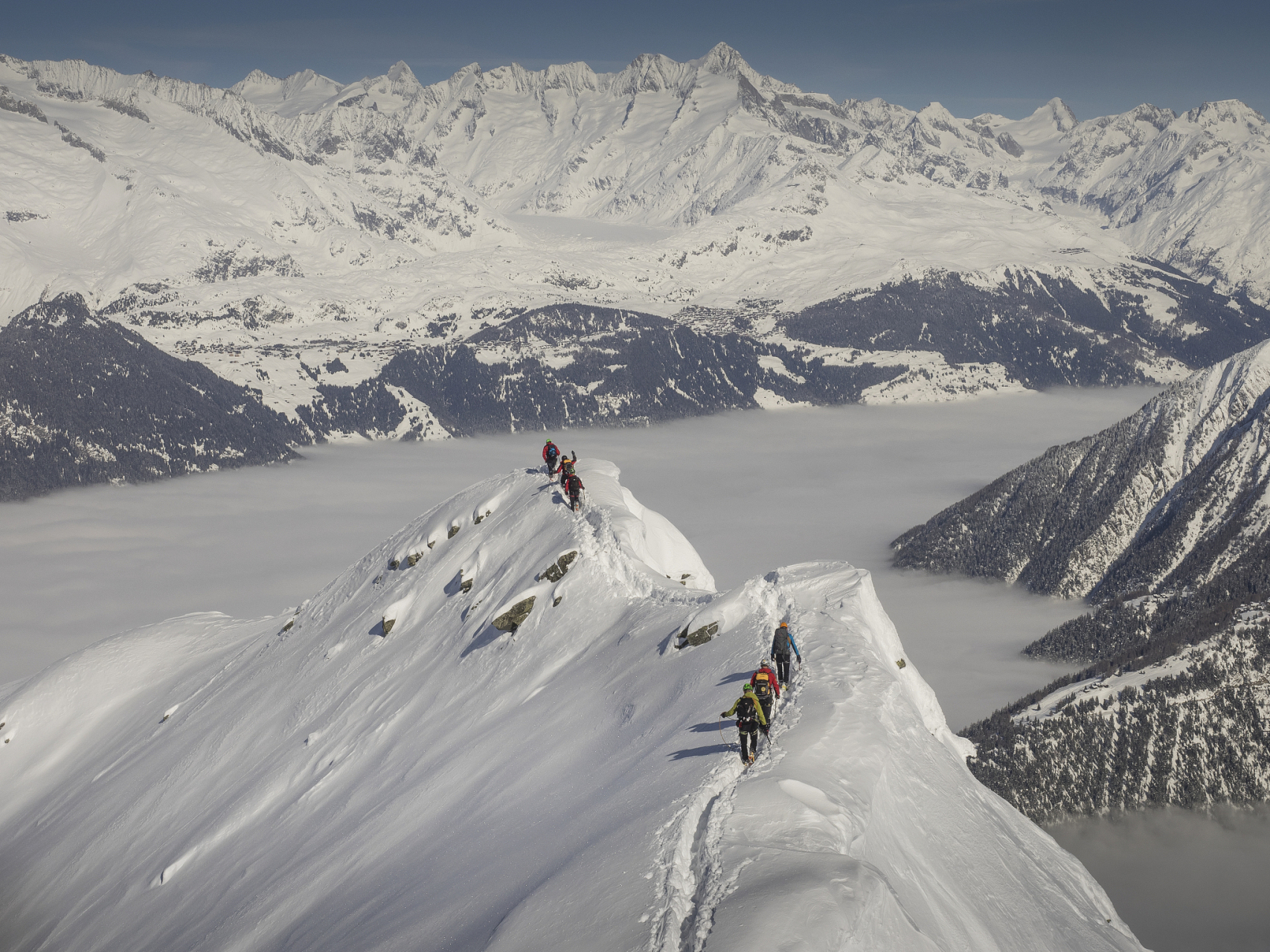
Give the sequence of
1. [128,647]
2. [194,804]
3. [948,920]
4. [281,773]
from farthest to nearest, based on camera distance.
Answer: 1. [128,647]
2. [194,804]
3. [281,773]
4. [948,920]

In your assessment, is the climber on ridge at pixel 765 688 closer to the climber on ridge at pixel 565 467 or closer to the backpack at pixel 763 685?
the backpack at pixel 763 685

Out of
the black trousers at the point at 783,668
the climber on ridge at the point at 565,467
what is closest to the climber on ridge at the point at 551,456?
the climber on ridge at the point at 565,467

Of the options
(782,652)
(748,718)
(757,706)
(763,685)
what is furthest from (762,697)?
(782,652)

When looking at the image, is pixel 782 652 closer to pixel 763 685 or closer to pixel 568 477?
pixel 763 685

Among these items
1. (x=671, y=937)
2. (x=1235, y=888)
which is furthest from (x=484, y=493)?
(x=1235, y=888)

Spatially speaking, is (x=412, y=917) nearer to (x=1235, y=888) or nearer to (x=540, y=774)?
(x=540, y=774)

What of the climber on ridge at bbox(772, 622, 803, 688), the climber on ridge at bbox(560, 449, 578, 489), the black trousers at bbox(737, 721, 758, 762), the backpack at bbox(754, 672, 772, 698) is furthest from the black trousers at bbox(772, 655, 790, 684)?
the climber on ridge at bbox(560, 449, 578, 489)
